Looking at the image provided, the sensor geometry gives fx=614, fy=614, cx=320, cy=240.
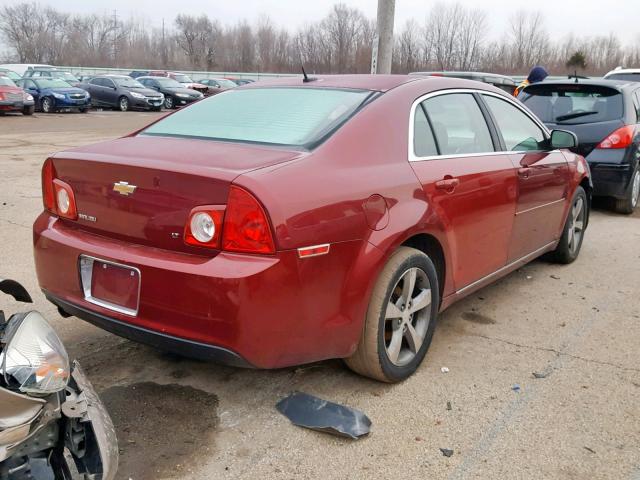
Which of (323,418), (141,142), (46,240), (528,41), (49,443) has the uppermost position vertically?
(528,41)

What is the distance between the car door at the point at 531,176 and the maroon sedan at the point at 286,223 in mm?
308

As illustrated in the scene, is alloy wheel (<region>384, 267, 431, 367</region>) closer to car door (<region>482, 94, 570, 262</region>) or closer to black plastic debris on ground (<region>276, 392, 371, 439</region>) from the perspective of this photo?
black plastic debris on ground (<region>276, 392, 371, 439</region>)

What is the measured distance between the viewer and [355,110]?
3.16m

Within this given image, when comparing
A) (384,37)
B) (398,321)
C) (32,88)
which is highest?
(384,37)

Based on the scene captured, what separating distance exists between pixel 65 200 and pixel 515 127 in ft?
10.1

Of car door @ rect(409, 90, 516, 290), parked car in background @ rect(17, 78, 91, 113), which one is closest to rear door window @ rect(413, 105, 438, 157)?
car door @ rect(409, 90, 516, 290)

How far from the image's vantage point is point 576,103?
764 cm

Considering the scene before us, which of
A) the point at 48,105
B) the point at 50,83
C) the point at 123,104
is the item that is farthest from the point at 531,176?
the point at 123,104

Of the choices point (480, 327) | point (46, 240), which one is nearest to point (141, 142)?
point (46, 240)

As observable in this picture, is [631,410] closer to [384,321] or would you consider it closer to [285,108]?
[384,321]

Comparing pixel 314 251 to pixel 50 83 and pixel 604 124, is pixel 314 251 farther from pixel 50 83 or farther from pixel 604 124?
pixel 50 83

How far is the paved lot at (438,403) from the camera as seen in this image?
102 inches

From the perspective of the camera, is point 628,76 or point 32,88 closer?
point 628,76

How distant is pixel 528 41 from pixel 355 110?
59570 millimetres
